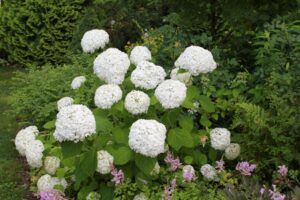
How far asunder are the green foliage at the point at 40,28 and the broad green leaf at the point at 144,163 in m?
6.13

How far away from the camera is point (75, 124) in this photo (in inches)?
141

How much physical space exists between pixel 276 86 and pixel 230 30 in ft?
6.24

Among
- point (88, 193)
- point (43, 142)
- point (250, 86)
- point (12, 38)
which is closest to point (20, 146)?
point (43, 142)

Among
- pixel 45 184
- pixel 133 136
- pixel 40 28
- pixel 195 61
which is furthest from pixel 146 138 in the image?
pixel 40 28

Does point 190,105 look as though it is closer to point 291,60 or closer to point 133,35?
point 291,60

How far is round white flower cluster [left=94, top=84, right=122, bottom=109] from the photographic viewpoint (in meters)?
3.96

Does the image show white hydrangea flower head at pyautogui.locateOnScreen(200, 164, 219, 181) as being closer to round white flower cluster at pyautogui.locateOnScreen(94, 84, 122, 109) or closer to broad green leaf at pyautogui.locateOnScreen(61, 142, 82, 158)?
round white flower cluster at pyautogui.locateOnScreen(94, 84, 122, 109)

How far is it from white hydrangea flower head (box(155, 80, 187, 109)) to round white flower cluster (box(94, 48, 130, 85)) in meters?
0.39

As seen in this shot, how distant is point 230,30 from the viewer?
6141mm

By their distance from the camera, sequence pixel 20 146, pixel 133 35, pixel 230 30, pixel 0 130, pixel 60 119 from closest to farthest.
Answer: pixel 60 119 → pixel 20 146 → pixel 230 30 → pixel 0 130 → pixel 133 35

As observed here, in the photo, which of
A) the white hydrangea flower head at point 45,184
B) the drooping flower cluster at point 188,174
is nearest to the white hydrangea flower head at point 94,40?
the white hydrangea flower head at point 45,184

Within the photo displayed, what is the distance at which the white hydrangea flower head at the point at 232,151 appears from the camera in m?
4.41

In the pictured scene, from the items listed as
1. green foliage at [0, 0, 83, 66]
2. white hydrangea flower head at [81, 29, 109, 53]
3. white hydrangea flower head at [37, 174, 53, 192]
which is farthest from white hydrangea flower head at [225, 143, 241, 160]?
green foliage at [0, 0, 83, 66]

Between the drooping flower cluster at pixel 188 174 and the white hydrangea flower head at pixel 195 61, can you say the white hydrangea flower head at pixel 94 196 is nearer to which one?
the drooping flower cluster at pixel 188 174
